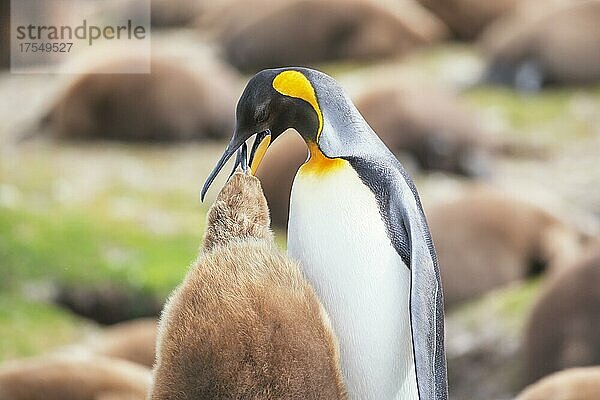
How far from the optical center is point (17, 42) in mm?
8633

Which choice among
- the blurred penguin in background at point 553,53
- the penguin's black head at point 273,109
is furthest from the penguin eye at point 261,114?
the blurred penguin in background at point 553,53

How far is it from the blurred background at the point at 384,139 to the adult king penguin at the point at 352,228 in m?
2.03

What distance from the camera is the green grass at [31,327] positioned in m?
4.87

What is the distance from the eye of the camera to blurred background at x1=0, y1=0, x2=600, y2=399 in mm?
4836

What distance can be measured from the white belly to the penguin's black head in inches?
3.8

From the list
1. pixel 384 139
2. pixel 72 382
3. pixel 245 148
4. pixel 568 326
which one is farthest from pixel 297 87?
pixel 384 139

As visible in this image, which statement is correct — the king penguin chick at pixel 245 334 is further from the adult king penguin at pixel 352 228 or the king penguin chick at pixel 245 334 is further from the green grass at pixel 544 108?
the green grass at pixel 544 108

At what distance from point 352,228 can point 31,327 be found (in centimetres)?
304

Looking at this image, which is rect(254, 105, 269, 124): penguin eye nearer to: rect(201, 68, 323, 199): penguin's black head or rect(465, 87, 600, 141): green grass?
rect(201, 68, 323, 199): penguin's black head

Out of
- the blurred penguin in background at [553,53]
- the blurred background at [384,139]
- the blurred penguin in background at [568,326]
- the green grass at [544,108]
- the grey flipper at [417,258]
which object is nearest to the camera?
the grey flipper at [417,258]

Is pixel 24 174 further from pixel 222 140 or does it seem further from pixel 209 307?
pixel 209 307

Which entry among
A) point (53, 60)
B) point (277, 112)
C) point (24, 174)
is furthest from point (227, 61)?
point (277, 112)

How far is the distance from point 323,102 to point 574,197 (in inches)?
168

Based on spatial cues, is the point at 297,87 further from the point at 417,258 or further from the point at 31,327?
the point at 31,327
